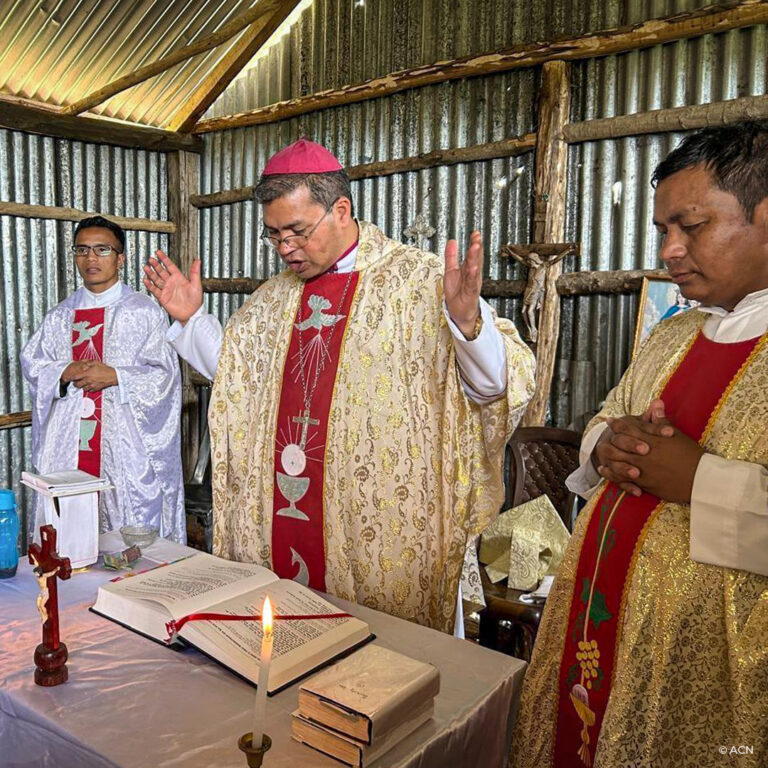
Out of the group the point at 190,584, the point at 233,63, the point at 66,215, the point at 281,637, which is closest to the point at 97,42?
the point at 233,63

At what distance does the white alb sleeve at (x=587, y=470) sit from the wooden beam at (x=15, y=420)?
4822 millimetres

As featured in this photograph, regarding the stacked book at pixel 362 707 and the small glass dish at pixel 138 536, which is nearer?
the stacked book at pixel 362 707

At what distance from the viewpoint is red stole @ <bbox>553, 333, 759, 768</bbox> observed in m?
1.64

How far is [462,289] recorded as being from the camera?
78.3 inches

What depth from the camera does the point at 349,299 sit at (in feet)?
8.22

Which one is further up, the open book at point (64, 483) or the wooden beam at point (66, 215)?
the wooden beam at point (66, 215)

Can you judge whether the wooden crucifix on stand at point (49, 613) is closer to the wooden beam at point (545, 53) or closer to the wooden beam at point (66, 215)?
the wooden beam at point (545, 53)

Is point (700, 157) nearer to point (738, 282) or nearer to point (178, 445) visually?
point (738, 282)

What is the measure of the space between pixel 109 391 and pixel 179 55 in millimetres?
2361

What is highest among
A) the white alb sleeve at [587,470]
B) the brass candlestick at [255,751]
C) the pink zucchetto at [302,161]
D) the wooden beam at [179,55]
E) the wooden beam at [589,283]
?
the wooden beam at [179,55]

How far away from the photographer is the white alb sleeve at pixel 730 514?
4.64ft

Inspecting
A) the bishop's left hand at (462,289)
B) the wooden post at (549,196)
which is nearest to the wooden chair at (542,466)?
the wooden post at (549,196)

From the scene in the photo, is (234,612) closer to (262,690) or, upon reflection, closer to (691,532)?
(262,690)

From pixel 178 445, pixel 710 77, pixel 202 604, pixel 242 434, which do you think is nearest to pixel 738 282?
pixel 202 604
